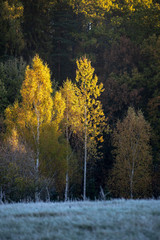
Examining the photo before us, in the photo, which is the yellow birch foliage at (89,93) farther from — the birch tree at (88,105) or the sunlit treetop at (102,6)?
the sunlit treetop at (102,6)

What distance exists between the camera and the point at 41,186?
18750 mm

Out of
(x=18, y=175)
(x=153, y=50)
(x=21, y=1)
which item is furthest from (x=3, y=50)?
(x=18, y=175)

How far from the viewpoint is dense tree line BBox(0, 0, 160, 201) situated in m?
23.6

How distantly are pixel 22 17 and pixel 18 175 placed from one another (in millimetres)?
28756

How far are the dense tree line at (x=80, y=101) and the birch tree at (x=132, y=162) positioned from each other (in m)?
0.09

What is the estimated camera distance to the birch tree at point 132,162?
2795 cm

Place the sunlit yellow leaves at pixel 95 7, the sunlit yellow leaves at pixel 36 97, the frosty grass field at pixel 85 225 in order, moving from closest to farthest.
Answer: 1. the frosty grass field at pixel 85 225
2. the sunlit yellow leaves at pixel 36 97
3. the sunlit yellow leaves at pixel 95 7

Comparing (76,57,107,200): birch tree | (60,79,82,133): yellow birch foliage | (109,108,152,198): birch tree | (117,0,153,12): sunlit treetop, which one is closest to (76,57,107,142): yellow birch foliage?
(76,57,107,200): birch tree

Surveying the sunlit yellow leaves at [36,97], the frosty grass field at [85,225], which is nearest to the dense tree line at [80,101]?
the sunlit yellow leaves at [36,97]

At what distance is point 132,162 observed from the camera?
28547mm

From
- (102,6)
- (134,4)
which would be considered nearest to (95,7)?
(102,6)

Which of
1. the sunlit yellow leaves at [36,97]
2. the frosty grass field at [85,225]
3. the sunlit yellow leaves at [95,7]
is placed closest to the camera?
the frosty grass field at [85,225]

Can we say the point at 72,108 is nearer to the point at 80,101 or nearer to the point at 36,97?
the point at 80,101

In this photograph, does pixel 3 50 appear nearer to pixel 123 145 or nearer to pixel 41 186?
pixel 123 145
